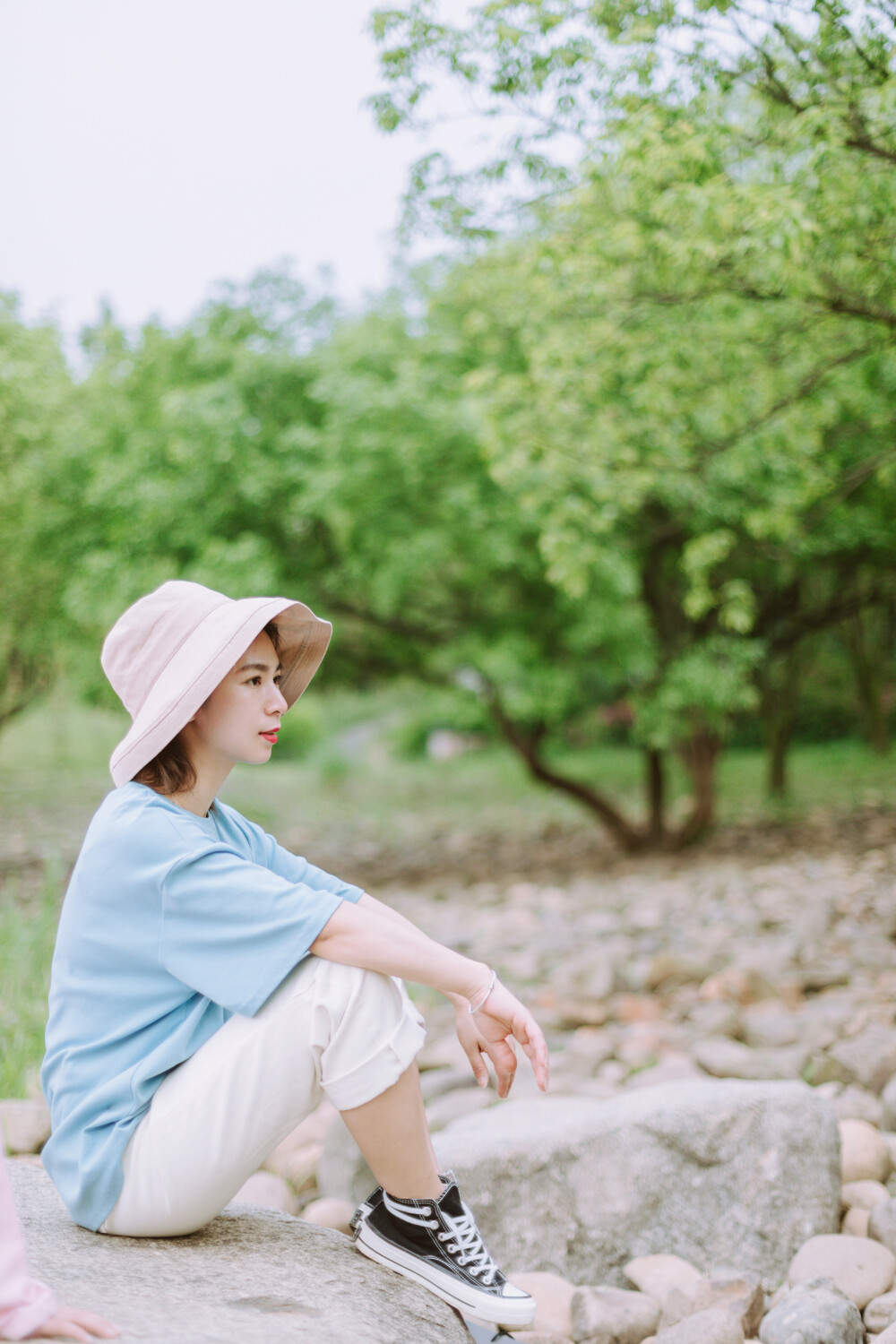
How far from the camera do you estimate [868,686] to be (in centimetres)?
1402

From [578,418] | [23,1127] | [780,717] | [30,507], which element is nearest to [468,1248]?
[23,1127]

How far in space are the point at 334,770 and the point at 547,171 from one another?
14.0 meters

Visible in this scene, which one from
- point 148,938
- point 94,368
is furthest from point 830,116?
point 94,368

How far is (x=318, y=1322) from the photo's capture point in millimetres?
1576

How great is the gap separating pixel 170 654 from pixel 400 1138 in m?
0.91

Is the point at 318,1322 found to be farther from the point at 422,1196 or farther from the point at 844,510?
the point at 844,510

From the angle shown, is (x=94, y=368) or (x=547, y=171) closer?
(x=547, y=171)

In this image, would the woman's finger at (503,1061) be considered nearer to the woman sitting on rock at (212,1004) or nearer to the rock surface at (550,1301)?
the woman sitting on rock at (212,1004)

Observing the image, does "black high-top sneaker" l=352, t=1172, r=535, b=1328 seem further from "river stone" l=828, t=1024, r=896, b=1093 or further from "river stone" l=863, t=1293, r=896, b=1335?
"river stone" l=828, t=1024, r=896, b=1093

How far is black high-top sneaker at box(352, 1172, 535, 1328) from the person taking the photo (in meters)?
1.83

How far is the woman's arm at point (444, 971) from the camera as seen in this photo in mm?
1717

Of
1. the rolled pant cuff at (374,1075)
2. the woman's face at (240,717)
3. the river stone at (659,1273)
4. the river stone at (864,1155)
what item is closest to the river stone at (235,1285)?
the rolled pant cuff at (374,1075)

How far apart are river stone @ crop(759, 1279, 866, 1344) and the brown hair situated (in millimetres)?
1523

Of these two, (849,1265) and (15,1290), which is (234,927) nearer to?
(15,1290)
